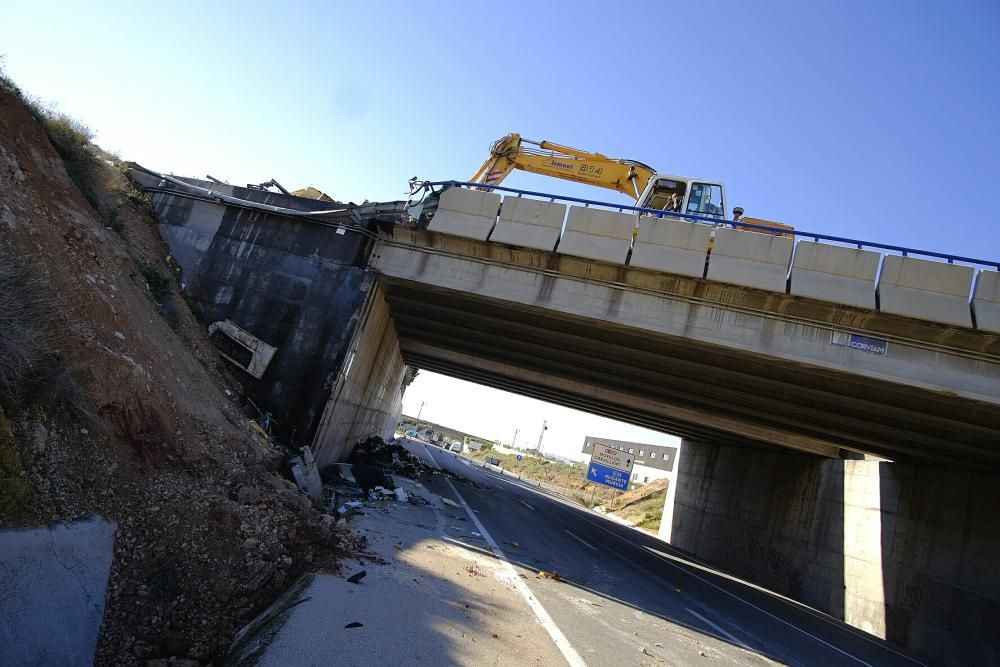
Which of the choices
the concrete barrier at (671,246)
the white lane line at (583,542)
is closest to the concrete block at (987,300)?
the concrete barrier at (671,246)

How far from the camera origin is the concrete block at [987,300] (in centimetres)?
1067

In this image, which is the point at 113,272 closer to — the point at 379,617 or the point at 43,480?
the point at 43,480

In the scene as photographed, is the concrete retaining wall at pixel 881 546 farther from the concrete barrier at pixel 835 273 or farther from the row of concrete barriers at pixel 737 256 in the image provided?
the concrete barrier at pixel 835 273

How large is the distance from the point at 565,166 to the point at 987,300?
13224 millimetres

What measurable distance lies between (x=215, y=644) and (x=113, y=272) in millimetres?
7492

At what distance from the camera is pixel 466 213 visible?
1398cm

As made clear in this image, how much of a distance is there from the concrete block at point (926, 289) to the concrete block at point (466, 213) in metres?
9.11

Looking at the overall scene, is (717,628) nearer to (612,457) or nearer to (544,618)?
(544,618)

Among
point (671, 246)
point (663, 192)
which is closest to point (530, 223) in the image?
point (671, 246)

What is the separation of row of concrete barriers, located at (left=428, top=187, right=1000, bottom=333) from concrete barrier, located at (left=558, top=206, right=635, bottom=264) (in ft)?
0.08

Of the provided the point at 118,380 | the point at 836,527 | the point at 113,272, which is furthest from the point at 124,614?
the point at 836,527

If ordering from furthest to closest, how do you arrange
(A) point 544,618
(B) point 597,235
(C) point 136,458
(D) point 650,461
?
(D) point 650,461, (B) point 597,235, (A) point 544,618, (C) point 136,458

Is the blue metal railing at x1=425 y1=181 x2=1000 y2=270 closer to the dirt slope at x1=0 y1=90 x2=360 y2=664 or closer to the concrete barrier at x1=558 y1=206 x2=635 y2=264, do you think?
the concrete barrier at x1=558 y1=206 x2=635 y2=264

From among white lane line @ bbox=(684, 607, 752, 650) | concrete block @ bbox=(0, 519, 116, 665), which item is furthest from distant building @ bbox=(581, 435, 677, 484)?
concrete block @ bbox=(0, 519, 116, 665)
